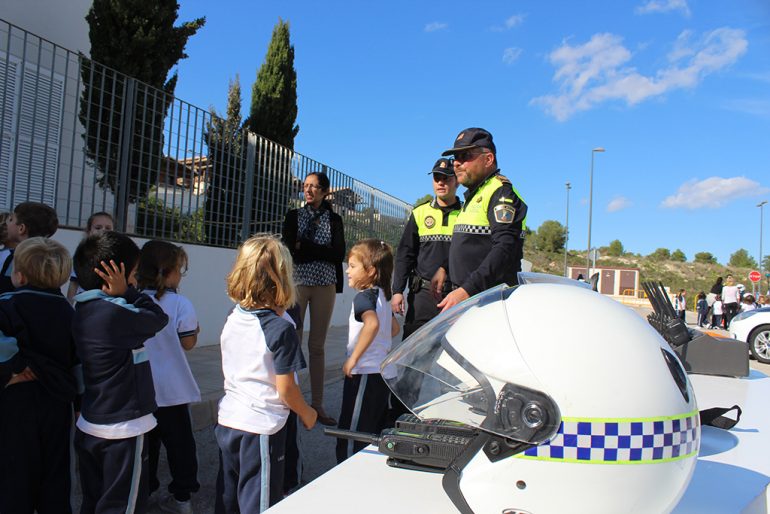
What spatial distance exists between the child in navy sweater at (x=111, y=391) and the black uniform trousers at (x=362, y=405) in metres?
1.18

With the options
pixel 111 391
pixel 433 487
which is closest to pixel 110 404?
pixel 111 391

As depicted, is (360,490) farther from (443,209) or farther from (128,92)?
(128,92)

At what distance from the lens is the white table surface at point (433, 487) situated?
4.19 feet

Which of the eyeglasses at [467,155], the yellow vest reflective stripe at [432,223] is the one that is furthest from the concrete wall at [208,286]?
the eyeglasses at [467,155]

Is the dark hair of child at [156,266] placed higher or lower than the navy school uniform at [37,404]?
higher

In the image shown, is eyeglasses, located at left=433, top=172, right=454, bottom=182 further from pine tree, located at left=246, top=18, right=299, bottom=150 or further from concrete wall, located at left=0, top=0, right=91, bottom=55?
pine tree, located at left=246, top=18, right=299, bottom=150

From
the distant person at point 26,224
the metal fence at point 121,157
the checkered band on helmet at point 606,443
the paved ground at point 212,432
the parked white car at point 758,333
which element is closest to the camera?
the checkered band on helmet at point 606,443

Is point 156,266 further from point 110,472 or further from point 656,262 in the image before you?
point 656,262

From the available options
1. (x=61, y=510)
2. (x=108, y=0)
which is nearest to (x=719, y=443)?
(x=61, y=510)

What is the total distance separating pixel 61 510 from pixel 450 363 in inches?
87.0

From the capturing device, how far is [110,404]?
2.33 meters

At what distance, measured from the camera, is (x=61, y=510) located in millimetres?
2529

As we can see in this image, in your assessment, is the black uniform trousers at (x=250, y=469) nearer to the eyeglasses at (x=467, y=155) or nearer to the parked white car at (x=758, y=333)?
the eyeglasses at (x=467, y=155)

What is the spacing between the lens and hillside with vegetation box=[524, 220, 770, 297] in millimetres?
62594
